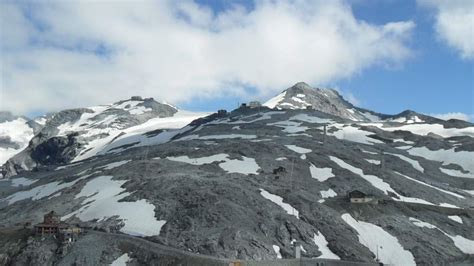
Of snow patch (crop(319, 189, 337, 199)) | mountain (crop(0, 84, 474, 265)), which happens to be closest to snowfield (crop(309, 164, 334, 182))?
mountain (crop(0, 84, 474, 265))

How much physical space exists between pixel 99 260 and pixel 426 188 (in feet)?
291

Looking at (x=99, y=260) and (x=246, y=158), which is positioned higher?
(x=246, y=158)

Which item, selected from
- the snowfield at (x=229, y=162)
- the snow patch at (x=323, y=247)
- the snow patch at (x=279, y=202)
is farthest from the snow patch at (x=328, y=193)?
the snow patch at (x=323, y=247)

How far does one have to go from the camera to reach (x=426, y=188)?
142375mm

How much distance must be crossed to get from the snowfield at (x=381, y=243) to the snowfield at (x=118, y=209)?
35620 mm

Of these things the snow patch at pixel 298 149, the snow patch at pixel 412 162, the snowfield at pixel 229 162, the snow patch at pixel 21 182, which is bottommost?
the snow patch at pixel 21 182

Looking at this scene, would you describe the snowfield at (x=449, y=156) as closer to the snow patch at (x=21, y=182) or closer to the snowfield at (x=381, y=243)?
the snowfield at (x=381, y=243)

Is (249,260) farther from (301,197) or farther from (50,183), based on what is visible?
(50,183)

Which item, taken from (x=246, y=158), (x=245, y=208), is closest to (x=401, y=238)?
(x=245, y=208)

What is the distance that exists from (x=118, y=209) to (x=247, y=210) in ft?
74.3

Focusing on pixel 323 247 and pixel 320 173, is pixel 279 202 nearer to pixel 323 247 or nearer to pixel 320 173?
pixel 323 247

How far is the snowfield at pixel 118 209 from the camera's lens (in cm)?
9350

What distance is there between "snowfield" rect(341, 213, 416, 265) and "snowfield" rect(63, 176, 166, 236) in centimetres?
3562

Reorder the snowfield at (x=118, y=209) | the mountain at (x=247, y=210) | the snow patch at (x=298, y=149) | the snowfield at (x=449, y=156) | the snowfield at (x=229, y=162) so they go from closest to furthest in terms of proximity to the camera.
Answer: the mountain at (x=247, y=210)
the snowfield at (x=118, y=209)
the snowfield at (x=229, y=162)
the snow patch at (x=298, y=149)
the snowfield at (x=449, y=156)
